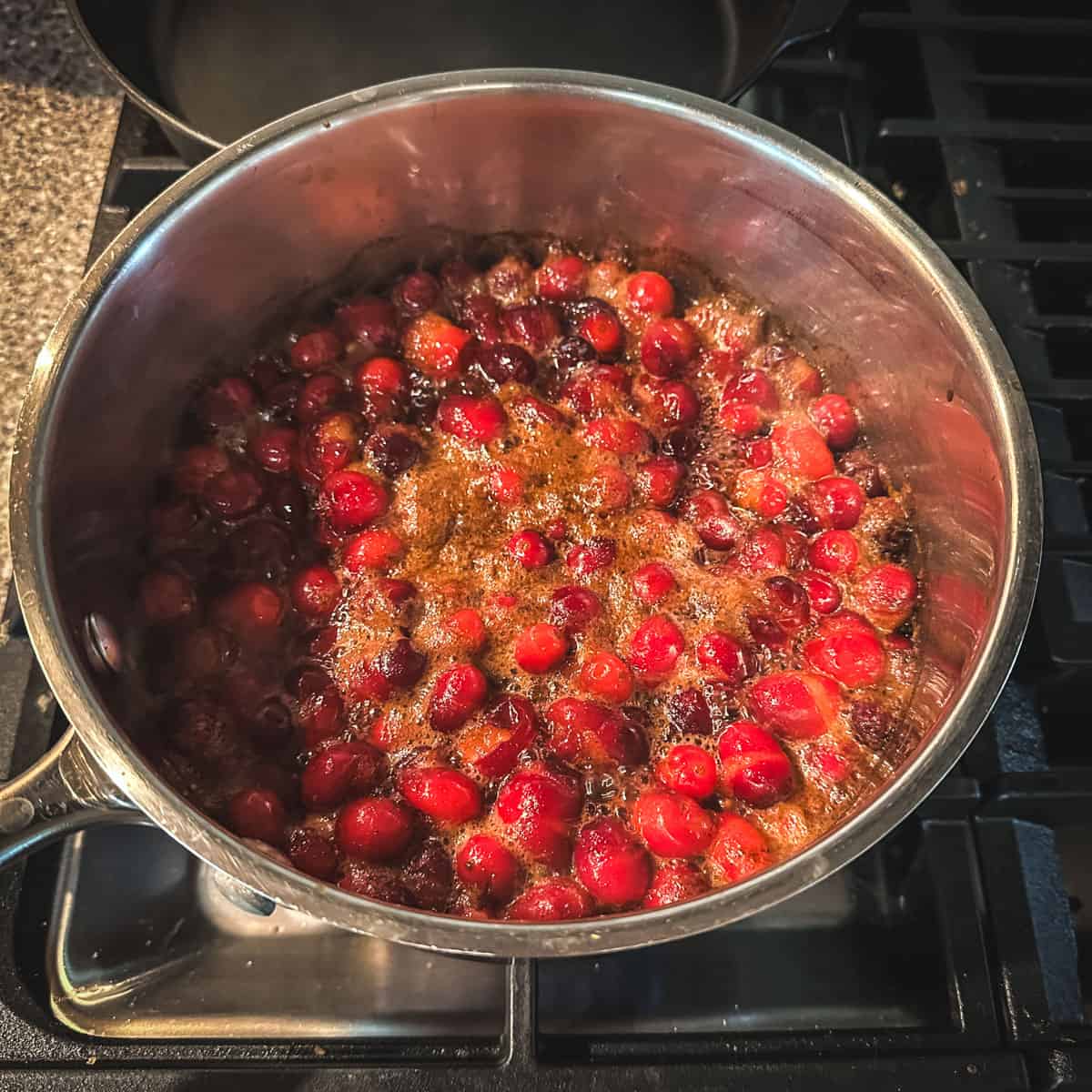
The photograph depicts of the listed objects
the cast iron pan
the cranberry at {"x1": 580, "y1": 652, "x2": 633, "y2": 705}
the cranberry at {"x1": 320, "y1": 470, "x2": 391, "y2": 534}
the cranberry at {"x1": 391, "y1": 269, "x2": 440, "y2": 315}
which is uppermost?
the cast iron pan

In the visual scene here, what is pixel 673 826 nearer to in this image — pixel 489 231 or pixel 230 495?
pixel 230 495

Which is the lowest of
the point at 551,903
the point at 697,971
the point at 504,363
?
the point at 697,971

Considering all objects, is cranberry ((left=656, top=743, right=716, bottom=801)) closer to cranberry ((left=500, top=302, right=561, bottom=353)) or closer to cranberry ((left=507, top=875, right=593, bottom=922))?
cranberry ((left=507, top=875, right=593, bottom=922))

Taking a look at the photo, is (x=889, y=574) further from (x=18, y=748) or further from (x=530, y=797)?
(x=18, y=748)

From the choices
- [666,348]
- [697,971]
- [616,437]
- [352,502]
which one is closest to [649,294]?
[666,348]

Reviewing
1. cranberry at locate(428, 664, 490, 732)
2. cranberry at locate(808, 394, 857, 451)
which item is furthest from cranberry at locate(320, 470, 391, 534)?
cranberry at locate(808, 394, 857, 451)

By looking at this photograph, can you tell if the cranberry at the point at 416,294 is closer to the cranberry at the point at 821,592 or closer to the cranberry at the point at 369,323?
the cranberry at the point at 369,323
